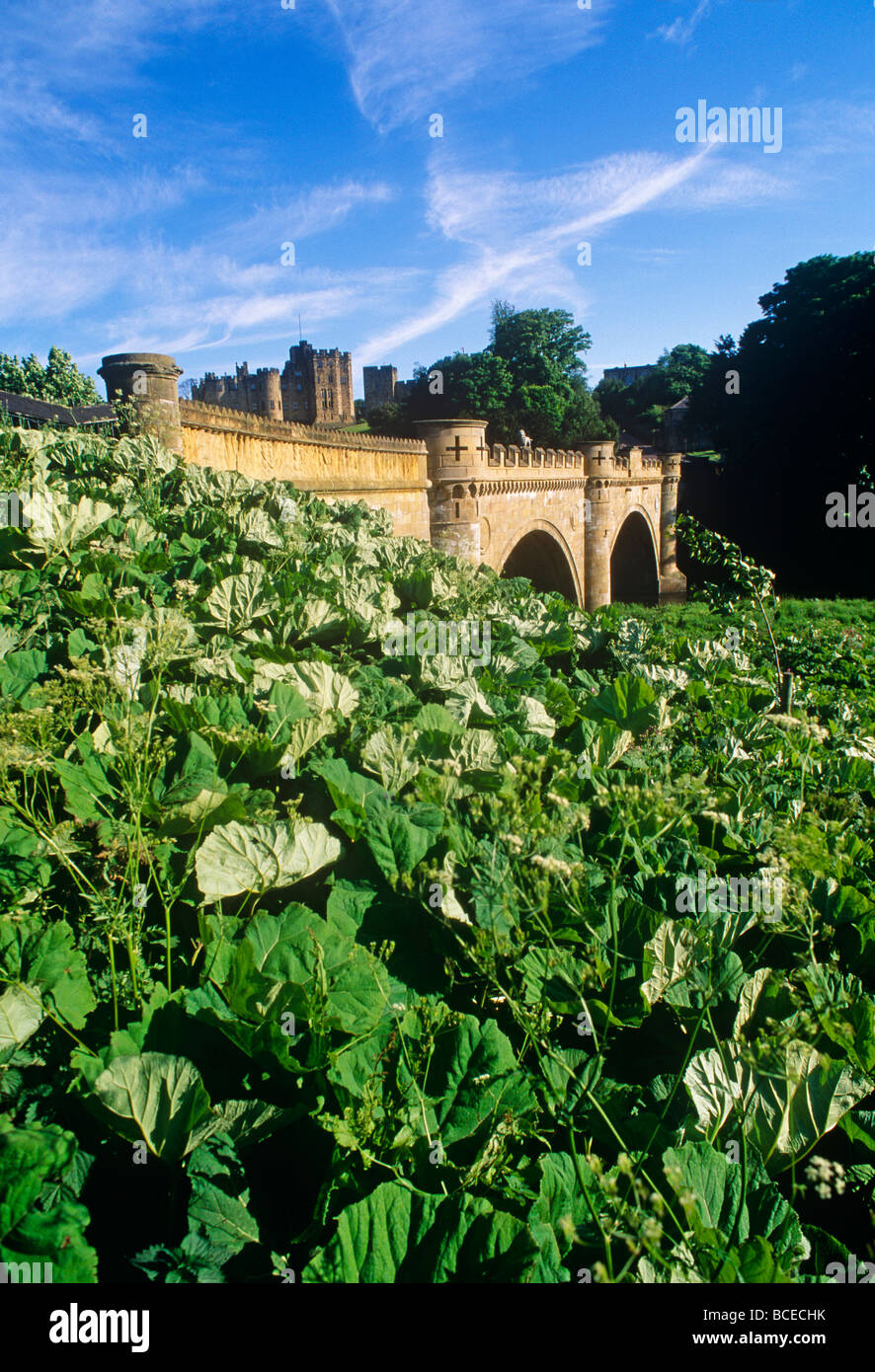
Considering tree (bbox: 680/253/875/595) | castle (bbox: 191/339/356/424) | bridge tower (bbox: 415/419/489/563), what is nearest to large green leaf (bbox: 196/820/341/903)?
bridge tower (bbox: 415/419/489/563)

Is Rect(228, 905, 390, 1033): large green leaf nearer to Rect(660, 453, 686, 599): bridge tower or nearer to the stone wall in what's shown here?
the stone wall

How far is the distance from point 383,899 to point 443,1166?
56 centimetres

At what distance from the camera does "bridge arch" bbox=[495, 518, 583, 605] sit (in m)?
26.2

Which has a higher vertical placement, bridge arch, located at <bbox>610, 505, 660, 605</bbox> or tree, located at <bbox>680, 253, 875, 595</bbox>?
tree, located at <bbox>680, 253, 875, 595</bbox>

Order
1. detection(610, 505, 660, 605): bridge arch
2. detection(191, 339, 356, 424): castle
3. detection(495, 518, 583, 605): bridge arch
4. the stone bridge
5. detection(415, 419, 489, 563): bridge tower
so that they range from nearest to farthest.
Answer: the stone bridge, detection(415, 419, 489, 563): bridge tower, detection(495, 518, 583, 605): bridge arch, detection(610, 505, 660, 605): bridge arch, detection(191, 339, 356, 424): castle

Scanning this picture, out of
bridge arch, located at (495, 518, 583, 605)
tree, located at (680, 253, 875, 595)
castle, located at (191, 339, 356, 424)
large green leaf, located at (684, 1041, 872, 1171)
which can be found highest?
castle, located at (191, 339, 356, 424)

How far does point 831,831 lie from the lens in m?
1.90

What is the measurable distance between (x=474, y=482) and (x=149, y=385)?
Answer: 1106 cm

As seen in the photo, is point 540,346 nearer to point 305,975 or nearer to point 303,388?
point 303,388

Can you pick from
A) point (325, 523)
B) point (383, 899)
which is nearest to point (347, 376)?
point (325, 523)

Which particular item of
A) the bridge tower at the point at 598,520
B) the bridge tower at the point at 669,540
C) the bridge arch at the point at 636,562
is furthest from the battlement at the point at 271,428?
the bridge tower at the point at 669,540

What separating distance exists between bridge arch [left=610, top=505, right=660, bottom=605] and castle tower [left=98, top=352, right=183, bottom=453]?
2796 cm

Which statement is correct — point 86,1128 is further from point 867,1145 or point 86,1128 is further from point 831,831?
point 831,831

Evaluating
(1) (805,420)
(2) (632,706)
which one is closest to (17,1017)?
(2) (632,706)
